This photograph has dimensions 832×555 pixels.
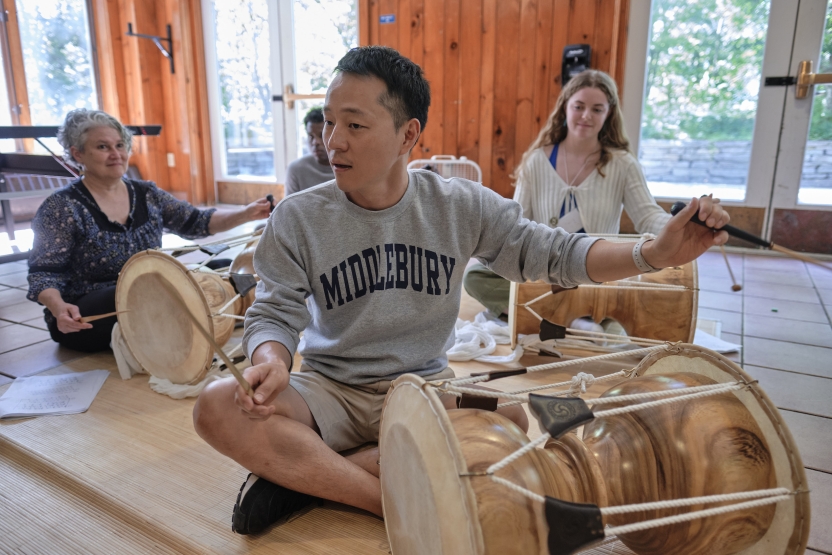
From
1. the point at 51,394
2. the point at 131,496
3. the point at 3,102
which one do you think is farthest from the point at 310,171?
the point at 3,102

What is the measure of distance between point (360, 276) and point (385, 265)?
0.06m

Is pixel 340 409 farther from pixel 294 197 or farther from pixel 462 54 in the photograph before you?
pixel 462 54

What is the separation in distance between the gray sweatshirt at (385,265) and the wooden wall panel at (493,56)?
3.20 metres

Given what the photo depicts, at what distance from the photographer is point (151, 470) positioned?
1457 mm

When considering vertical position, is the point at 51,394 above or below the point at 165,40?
below

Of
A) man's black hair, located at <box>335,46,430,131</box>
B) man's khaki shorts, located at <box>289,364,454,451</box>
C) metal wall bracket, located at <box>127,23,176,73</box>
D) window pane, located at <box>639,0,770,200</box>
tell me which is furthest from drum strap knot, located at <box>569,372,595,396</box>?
metal wall bracket, located at <box>127,23,176,73</box>

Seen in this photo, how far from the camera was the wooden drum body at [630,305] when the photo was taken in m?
1.95

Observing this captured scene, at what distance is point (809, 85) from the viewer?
357 centimetres

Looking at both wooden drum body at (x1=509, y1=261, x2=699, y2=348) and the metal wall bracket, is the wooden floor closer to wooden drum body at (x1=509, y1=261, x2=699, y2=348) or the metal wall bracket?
wooden drum body at (x1=509, y1=261, x2=699, y2=348)

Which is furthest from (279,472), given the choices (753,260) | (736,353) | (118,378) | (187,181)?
(187,181)

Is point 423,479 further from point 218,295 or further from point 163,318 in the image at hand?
point 218,295

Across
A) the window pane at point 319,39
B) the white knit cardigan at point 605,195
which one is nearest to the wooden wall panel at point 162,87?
the window pane at point 319,39

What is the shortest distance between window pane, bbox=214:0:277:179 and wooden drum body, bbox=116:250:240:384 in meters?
3.99

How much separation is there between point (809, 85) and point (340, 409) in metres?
3.69
